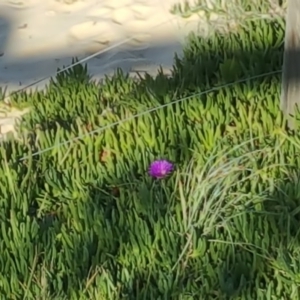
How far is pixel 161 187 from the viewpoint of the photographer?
2.36m

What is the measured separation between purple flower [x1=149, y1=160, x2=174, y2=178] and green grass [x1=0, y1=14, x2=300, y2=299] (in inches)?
0.8

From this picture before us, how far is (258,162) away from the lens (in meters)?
2.44

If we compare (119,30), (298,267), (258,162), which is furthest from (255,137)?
(119,30)

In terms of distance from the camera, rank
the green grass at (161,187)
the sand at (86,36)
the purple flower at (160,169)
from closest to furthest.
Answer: the green grass at (161,187) < the purple flower at (160,169) < the sand at (86,36)

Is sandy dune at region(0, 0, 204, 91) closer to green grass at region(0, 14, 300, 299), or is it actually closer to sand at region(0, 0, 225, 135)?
sand at region(0, 0, 225, 135)

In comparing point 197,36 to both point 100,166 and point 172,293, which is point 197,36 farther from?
point 172,293

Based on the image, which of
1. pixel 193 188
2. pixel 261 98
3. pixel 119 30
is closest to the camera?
pixel 193 188

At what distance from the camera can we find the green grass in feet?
6.98

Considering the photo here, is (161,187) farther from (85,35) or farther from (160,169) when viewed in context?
(85,35)

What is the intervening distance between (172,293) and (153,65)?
130 cm

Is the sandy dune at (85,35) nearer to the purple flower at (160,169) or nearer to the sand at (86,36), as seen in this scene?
the sand at (86,36)

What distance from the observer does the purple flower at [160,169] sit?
2.40 meters

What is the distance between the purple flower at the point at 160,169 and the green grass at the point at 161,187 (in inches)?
0.8

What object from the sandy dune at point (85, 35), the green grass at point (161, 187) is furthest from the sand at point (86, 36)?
the green grass at point (161, 187)
